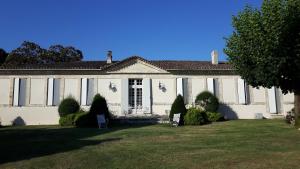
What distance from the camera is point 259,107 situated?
2541cm

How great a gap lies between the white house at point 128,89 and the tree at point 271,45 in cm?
825

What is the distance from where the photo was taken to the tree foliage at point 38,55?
40688 millimetres

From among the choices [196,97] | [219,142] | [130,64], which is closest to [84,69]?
[130,64]

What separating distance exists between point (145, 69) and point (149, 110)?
3.07 meters

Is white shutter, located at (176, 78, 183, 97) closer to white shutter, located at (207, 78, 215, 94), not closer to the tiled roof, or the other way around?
the tiled roof

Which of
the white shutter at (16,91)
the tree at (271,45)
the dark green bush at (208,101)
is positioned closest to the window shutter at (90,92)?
the white shutter at (16,91)

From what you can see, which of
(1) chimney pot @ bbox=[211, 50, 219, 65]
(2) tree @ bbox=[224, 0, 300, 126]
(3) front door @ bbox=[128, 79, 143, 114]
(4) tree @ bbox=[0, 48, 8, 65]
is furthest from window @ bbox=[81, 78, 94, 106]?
(4) tree @ bbox=[0, 48, 8, 65]

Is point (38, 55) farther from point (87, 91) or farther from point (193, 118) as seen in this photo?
point (193, 118)

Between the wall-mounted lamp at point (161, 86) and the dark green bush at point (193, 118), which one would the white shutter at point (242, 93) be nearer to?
the wall-mounted lamp at point (161, 86)

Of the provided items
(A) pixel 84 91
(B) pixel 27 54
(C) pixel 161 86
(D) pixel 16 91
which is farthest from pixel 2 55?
(C) pixel 161 86

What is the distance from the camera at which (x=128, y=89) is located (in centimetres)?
2523

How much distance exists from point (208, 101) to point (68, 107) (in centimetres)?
956

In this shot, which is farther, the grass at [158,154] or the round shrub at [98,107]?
the round shrub at [98,107]

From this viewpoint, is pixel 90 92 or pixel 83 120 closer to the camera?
pixel 83 120
